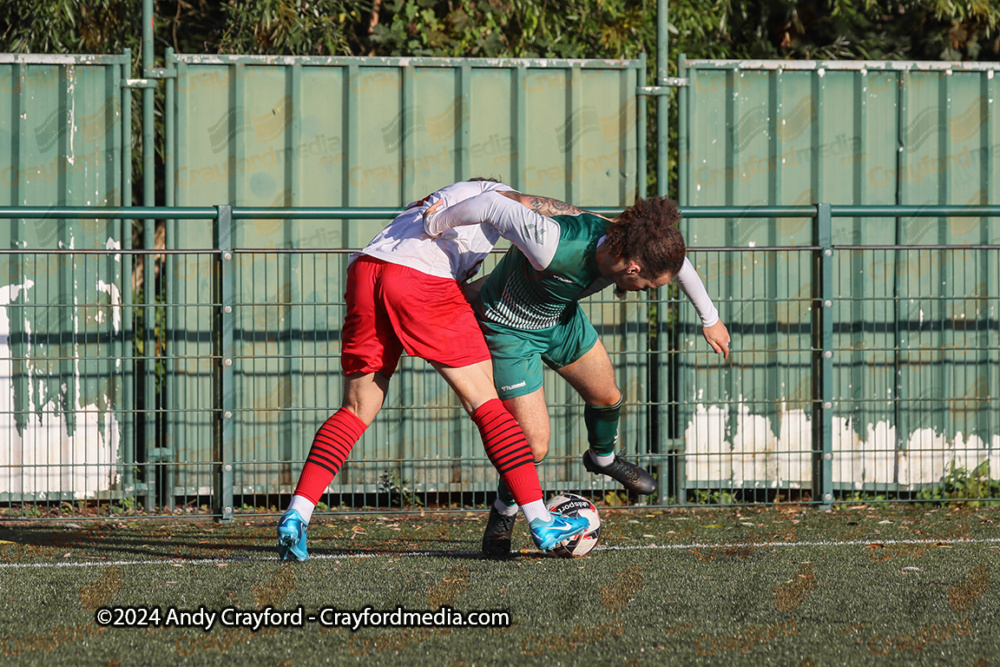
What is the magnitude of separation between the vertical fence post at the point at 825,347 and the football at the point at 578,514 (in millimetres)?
2033

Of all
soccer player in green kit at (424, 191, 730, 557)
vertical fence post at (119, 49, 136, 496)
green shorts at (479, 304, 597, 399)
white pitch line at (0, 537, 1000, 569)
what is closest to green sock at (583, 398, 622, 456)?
soccer player in green kit at (424, 191, 730, 557)

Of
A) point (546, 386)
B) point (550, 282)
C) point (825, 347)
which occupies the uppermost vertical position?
point (550, 282)

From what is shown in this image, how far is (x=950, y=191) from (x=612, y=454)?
10.6ft

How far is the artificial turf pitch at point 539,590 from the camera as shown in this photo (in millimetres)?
3469

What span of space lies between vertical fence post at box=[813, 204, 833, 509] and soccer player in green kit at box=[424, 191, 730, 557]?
1563 millimetres

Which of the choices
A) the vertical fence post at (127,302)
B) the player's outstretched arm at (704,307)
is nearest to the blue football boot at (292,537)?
the player's outstretched arm at (704,307)

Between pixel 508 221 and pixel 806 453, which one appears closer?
pixel 508 221

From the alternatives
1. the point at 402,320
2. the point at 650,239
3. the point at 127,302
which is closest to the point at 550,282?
the point at 650,239

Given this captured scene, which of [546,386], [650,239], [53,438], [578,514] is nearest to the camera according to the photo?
[650,239]

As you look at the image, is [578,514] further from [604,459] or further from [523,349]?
[523,349]

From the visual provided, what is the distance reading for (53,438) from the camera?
21.2ft

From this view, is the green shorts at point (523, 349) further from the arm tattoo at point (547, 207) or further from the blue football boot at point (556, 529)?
the blue football boot at point (556, 529)

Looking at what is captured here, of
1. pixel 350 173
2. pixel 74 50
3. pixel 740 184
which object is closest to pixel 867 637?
pixel 740 184

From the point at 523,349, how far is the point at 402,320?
25.6 inches
